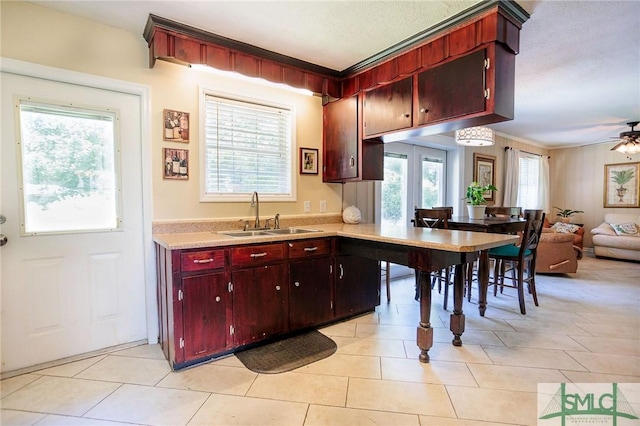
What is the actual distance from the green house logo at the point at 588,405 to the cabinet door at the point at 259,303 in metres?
1.72

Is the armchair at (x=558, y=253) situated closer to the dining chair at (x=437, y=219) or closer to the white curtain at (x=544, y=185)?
the dining chair at (x=437, y=219)

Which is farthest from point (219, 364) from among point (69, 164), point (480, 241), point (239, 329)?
point (480, 241)

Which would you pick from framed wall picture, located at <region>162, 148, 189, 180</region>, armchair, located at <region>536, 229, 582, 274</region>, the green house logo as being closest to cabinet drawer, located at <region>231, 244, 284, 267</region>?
framed wall picture, located at <region>162, 148, 189, 180</region>

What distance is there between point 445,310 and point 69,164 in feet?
11.6

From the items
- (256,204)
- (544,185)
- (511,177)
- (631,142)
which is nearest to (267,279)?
(256,204)

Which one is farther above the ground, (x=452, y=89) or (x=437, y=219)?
(x=452, y=89)

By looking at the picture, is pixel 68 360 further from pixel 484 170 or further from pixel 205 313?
pixel 484 170

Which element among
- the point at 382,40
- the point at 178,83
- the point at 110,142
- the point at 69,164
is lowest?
the point at 69,164

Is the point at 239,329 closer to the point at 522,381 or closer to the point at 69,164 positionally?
the point at 69,164

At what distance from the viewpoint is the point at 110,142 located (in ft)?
7.79

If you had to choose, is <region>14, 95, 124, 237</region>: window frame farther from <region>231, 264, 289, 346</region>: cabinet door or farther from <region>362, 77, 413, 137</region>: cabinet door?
<region>362, 77, 413, 137</region>: cabinet door

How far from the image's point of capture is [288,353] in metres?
2.31

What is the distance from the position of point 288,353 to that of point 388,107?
221cm

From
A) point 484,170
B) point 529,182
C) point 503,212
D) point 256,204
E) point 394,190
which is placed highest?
point 484,170
